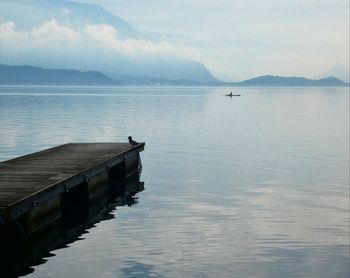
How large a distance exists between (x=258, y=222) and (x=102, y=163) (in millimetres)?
8889

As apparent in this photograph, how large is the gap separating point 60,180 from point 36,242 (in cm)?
305

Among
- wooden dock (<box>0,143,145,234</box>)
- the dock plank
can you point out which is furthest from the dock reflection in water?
the dock plank

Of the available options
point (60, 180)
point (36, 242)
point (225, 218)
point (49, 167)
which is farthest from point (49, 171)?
point (225, 218)

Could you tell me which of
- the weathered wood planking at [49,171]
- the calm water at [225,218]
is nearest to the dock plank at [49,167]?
the weathered wood planking at [49,171]

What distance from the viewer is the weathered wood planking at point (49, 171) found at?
763 inches

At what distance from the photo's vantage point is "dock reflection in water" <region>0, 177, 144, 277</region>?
18469 millimetres

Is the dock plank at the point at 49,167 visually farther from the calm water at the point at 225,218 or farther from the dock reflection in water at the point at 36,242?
the calm water at the point at 225,218

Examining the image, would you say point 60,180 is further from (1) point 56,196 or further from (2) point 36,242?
(2) point 36,242

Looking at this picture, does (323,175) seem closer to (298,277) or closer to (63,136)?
(298,277)

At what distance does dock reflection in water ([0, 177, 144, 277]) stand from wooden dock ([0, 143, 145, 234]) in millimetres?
369

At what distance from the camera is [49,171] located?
2583 centimetres

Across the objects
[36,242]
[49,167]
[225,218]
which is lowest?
[225,218]

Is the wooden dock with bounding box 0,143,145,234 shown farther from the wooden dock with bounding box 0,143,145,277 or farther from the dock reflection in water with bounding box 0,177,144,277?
the dock reflection in water with bounding box 0,177,144,277

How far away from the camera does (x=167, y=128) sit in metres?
73.1
